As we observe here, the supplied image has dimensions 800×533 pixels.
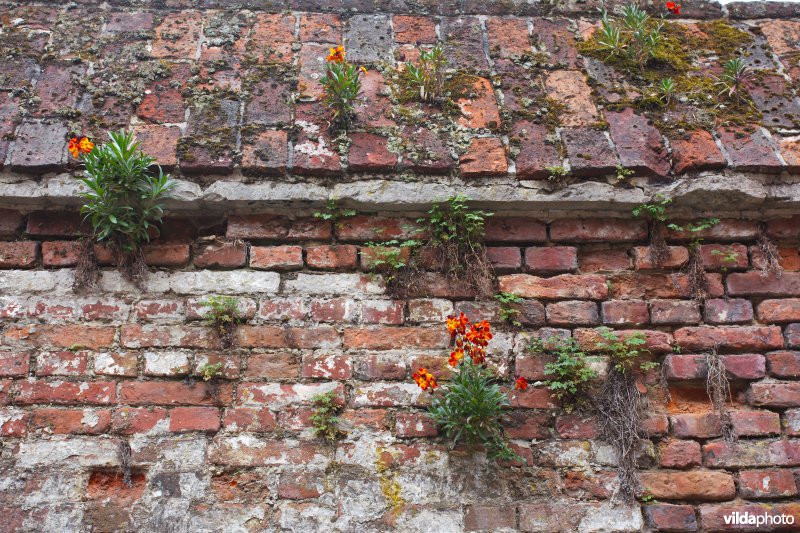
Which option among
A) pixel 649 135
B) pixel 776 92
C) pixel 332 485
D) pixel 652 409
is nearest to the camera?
pixel 332 485

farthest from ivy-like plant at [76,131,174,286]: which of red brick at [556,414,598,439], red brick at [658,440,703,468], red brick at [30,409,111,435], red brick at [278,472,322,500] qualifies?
red brick at [658,440,703,468]

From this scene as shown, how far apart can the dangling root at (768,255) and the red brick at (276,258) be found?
1.76 m

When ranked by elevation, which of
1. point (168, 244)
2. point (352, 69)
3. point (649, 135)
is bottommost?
point (168, 244)

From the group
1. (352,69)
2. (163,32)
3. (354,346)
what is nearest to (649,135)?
(352,69)

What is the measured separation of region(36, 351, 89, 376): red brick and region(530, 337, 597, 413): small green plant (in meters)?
1.65

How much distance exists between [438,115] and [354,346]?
980 mm

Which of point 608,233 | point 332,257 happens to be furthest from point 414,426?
point 608,233

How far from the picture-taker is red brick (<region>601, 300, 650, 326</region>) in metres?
2.43

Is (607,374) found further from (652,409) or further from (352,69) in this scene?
(352,69)

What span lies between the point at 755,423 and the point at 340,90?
76.6 inches

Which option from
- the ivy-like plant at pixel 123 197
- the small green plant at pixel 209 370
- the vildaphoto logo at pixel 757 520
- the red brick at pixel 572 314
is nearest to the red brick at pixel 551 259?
the red brick at pixel 572 314

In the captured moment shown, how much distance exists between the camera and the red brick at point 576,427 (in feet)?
7.56

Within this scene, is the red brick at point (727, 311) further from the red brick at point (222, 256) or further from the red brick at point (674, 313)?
the red brick at point (222, 256)

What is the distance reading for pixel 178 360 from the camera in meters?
2.34
